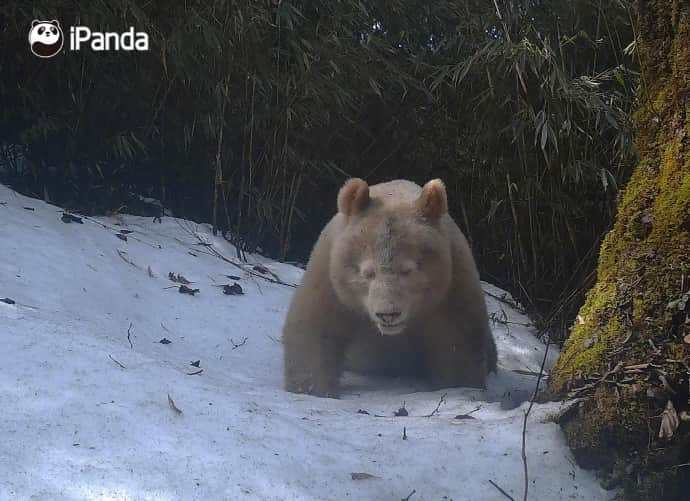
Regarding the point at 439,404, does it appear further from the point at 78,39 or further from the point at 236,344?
the point at 78,39

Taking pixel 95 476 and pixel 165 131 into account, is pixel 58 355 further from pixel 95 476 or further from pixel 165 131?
pixel 165 131

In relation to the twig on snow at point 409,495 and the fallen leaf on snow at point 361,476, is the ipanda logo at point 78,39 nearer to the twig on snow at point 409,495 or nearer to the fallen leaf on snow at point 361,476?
the fallen leaf on snow at point 361,476

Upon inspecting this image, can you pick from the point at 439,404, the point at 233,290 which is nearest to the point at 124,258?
the point at 233,290

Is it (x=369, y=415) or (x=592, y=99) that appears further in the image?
(x=592, y=99)

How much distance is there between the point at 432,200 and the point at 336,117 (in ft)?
9.67

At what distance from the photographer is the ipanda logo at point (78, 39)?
6.14 metres

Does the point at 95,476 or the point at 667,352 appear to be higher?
the point at 667,352

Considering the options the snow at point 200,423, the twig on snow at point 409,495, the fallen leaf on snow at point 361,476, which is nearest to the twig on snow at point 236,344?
the snow at point 200,423

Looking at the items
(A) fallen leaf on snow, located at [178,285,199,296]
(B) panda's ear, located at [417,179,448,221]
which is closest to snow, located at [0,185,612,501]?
(A) fallen leaf on snow, located at [178,285,199,296]

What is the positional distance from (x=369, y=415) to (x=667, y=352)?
4.63 ft

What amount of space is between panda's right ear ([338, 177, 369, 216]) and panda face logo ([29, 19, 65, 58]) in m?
3.20

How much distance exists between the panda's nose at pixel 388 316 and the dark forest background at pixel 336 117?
2.30 m

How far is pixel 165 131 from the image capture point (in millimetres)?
7125

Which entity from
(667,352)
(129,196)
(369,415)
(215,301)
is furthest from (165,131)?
(667,352)
